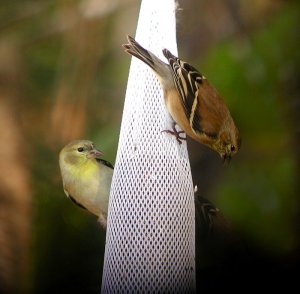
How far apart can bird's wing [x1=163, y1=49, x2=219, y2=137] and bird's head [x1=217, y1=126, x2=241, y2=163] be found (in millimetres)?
59

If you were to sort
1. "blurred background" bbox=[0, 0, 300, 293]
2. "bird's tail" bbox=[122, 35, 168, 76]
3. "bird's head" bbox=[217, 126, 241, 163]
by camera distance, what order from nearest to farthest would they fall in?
"bird's tail" bbox=[122, 35, 168, 76]
"bird's head" bbox=[217, 126, 241, 163]
"blurred background" bbox=[0, 0, 300, 293]

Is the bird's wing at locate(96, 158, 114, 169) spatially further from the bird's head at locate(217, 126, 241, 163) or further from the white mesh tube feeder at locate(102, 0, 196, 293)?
the bird's head at locate(217, 126, 241, 163)

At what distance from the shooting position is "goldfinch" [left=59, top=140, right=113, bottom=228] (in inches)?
153

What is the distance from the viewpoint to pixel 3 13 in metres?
4.04

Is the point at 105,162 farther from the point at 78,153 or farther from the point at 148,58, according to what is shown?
the point at 148,58

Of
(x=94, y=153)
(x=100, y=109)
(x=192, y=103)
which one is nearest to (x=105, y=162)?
(x=94, y=153)

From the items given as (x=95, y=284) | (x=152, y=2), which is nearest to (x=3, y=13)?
(x=152, y=2)

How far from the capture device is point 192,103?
12.1 ft

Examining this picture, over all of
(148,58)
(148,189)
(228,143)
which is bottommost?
(148,189)

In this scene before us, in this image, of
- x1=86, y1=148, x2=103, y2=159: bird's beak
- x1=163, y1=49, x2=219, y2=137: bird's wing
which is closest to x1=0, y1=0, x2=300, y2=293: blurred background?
x1=86, y1=148, x2=103, y2=159: bird's beak

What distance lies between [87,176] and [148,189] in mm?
322

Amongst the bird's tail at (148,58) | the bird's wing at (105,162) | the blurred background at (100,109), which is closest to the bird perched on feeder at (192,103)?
the bird's tail at (148,58)

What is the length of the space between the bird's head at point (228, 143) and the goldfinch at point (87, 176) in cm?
53

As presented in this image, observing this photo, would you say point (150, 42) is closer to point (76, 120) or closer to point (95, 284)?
point (76, 120)
